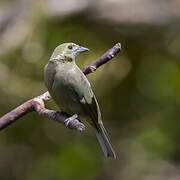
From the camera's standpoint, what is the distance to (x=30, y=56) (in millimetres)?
6441

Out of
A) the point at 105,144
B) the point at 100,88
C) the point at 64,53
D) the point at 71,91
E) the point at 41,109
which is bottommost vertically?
the point at 105,144

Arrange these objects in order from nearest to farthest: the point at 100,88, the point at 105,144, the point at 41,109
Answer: the point at 41,109 < the point at 105,144 < the point at 100,88

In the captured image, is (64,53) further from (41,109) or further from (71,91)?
(41,109)

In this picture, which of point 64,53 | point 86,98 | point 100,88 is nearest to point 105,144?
point 86,98

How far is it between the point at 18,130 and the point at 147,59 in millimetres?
1778

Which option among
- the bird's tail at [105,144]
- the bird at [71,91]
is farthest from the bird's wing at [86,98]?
the bird's tail at [105,144]

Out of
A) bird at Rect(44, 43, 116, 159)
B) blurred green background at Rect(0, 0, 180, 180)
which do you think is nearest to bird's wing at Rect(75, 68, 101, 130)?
bird at Rect(44, 43, 116, 159)

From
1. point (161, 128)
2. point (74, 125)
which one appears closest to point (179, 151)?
point (161, 128)

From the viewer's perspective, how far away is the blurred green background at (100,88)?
644 cm

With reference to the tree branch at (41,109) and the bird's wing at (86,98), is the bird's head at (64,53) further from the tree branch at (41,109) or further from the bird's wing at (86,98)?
the tree branch at (41,109)

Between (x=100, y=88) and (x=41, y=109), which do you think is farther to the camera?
(x=100, y=88)

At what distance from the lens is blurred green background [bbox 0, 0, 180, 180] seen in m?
6.44

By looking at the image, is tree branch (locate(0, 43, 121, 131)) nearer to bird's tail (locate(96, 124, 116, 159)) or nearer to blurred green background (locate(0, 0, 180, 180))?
bird's tail (locate(96, 124, 116, 159))

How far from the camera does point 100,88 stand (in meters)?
6.46
